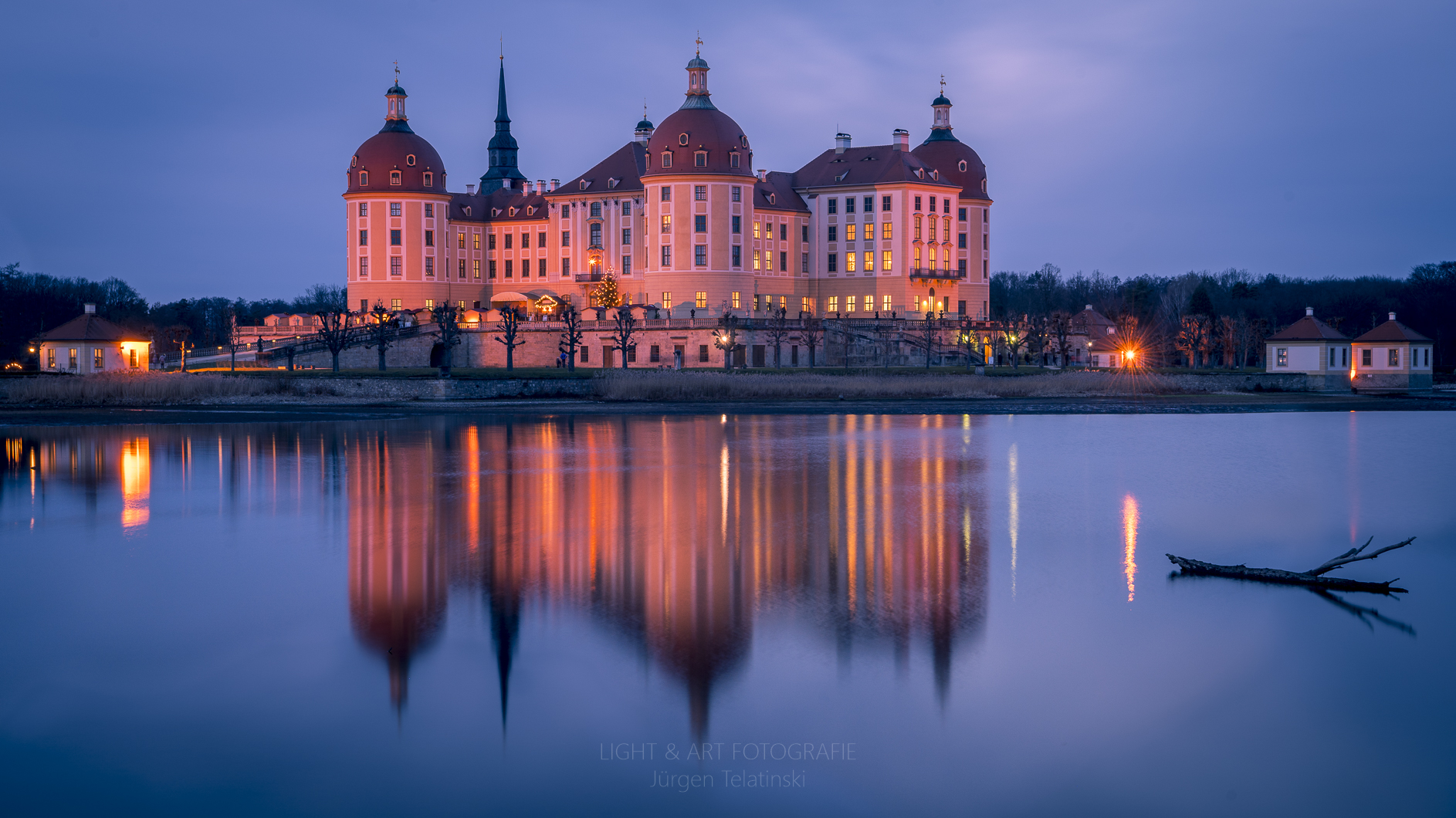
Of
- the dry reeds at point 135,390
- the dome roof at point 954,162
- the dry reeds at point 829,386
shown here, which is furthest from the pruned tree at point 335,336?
the dome roof at point 954,162

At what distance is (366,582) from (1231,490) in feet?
57.7

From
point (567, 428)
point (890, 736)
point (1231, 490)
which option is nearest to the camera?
point (890, 736)

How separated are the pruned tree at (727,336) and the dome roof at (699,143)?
41.0ft

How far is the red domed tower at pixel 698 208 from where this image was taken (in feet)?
266

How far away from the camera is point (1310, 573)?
50.1 feet

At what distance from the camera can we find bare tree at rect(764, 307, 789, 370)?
7481 centimetres

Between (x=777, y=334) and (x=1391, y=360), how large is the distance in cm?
3528

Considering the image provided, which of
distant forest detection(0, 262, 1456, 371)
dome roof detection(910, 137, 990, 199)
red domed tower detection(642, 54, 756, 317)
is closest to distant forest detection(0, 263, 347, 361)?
distant forest detection(0, 262, 1456, 371)

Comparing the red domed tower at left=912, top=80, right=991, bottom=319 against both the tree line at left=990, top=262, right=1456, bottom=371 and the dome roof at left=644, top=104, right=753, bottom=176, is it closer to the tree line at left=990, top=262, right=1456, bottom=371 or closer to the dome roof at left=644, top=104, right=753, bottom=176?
the tree line at left=990, top=262, right=1456, bottom=371

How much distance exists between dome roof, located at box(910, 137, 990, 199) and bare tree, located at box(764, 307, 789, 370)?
24377 millimetres

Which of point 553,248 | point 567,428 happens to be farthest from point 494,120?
point 567,428

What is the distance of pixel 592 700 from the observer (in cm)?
1055

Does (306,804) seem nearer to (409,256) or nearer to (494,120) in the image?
(409,256)

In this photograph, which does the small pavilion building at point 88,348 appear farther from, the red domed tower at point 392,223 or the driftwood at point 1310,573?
the driftwood at point 1310,573
